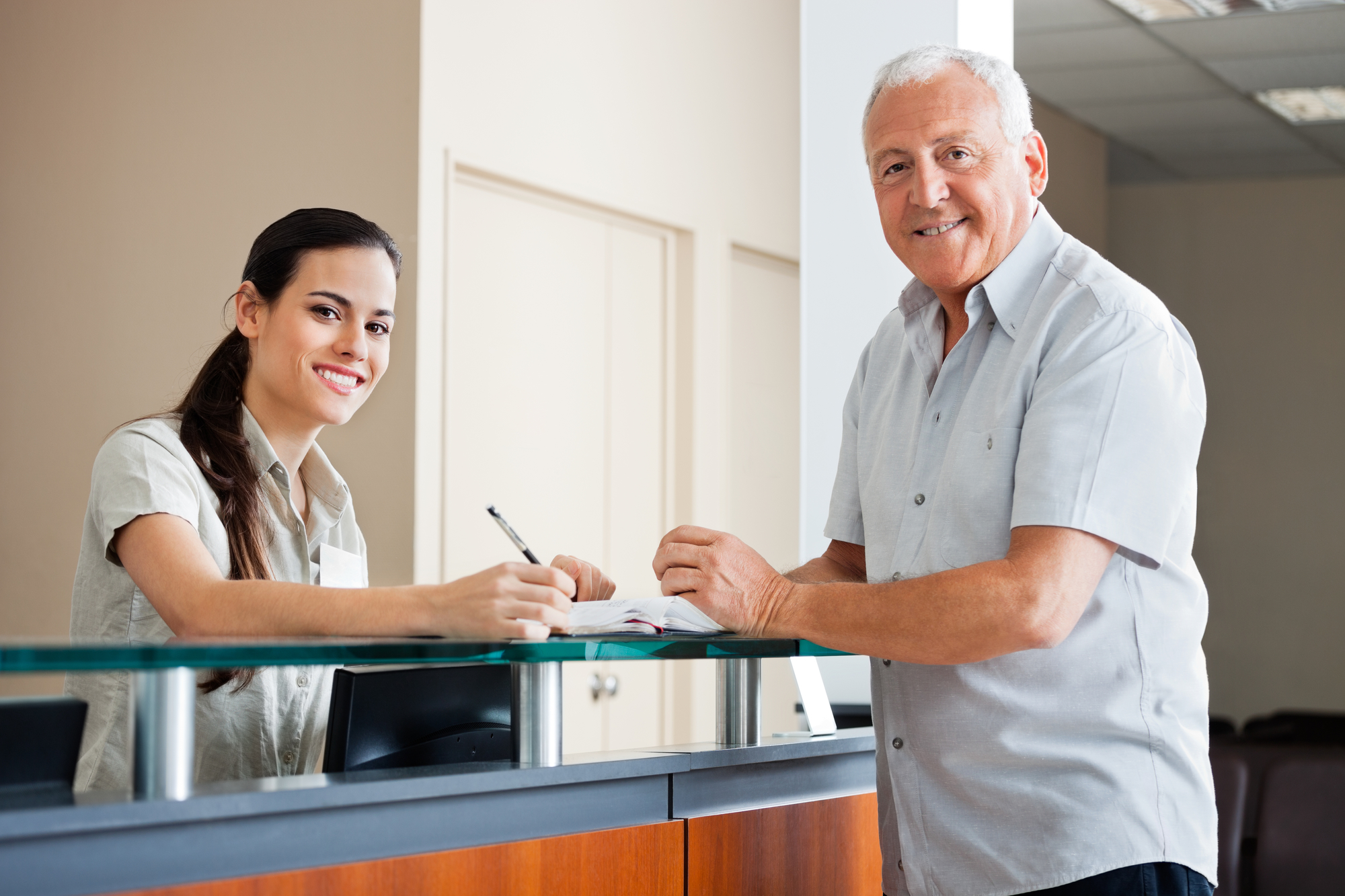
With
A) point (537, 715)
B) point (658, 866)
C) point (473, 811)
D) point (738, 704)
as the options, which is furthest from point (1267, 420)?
point (473, 811)

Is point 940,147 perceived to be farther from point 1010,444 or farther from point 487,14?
point 487,14

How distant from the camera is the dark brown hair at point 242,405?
5.29 feet

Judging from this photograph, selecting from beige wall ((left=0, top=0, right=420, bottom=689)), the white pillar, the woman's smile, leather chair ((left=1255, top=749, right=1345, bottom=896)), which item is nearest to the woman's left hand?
the woman's smile

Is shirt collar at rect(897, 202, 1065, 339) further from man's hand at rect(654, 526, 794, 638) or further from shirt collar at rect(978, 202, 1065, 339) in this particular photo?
man's hand at rect(654, 526, 794, 638)

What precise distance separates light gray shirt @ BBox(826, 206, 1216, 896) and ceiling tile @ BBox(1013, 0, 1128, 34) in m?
4.27

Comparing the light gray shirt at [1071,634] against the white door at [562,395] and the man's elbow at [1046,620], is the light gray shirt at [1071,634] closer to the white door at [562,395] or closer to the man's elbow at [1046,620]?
the man's elbow at [1046,620]

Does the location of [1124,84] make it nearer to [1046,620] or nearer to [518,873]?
[1046,620]

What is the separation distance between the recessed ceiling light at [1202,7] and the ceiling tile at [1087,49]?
0.61 ft

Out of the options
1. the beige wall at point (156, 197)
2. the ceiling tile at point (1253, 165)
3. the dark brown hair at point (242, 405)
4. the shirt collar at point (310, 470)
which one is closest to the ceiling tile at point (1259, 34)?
the ceiling tile at point (1253, 165)

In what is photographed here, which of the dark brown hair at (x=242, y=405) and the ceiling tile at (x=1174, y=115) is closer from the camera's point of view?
the dark brown hair at (x=242, y=405)

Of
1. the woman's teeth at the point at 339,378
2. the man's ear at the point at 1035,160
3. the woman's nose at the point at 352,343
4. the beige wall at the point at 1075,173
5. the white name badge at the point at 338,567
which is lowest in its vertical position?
the white name badge at the point at 338,567

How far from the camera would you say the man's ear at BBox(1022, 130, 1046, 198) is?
1541 millimetres

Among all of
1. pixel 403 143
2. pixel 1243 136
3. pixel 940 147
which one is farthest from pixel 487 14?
pixel 1243 136

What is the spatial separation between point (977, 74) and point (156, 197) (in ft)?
10.4
